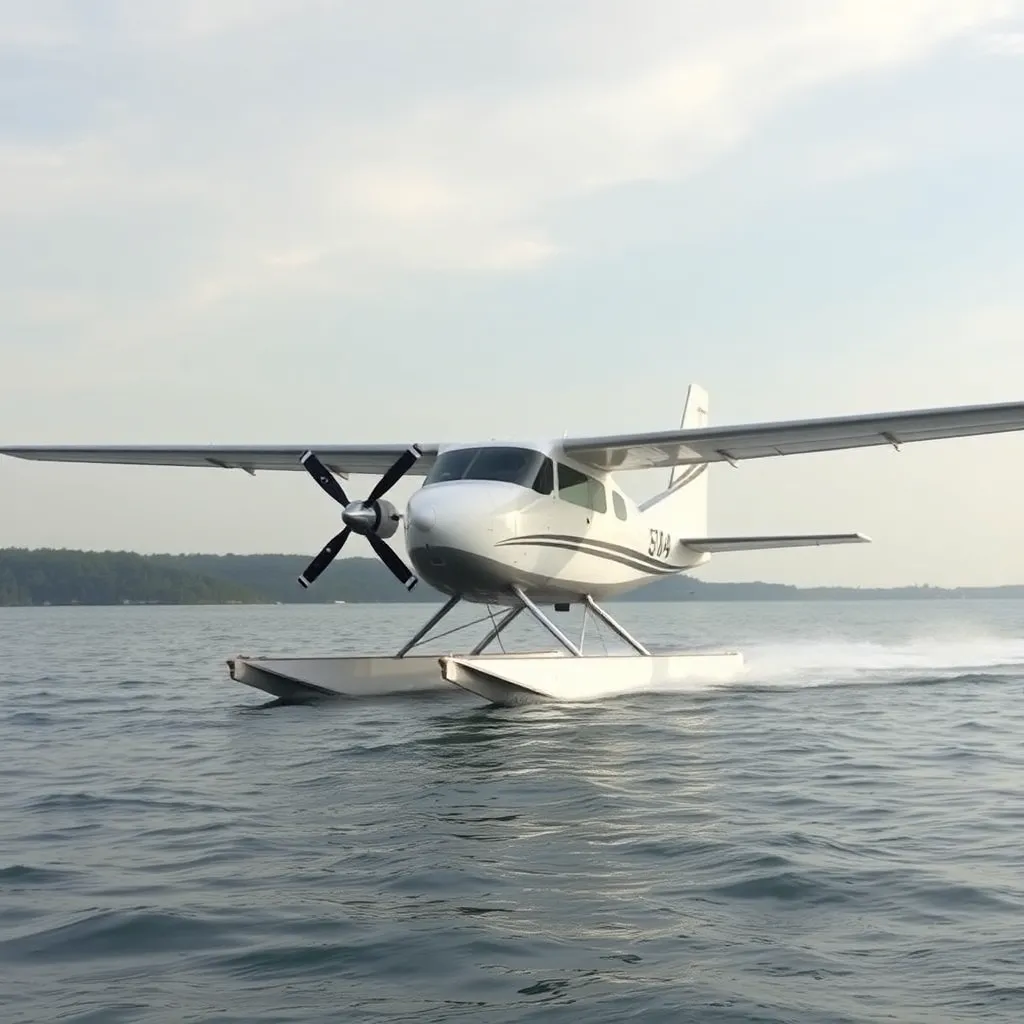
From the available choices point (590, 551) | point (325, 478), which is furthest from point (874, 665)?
point (325, 478)

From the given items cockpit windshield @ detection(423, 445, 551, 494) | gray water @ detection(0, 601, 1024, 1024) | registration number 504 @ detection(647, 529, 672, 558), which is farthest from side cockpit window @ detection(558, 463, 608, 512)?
gray water @ detection(0, 601, 1024, 1024)

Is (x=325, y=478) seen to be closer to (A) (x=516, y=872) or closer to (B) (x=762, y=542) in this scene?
(B) (x=762, y=542)

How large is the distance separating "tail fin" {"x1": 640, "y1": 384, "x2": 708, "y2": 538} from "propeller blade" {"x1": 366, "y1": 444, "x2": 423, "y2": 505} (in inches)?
189

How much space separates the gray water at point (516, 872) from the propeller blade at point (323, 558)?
3.26 m

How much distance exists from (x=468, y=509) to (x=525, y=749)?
4.24 meters

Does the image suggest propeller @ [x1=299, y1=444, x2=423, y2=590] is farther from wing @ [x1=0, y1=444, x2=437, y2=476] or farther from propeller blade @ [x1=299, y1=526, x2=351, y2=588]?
wing @ [x1=0, y1=444, x2=437, y2=476]

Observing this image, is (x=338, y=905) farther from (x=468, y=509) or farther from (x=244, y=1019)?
(x=468, y=509)

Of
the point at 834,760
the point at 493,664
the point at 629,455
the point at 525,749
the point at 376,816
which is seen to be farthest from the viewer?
the point at 629,455

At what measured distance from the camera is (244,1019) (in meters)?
4.03

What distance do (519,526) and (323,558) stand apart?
9.38 feet

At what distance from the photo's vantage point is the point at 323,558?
16094mm

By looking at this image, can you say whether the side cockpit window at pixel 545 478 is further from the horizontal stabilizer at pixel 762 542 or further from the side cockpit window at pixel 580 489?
the horizontal stabilizer at pixel 762 542

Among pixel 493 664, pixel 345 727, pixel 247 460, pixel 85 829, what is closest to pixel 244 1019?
pixel 85 829

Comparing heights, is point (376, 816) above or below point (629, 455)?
below
